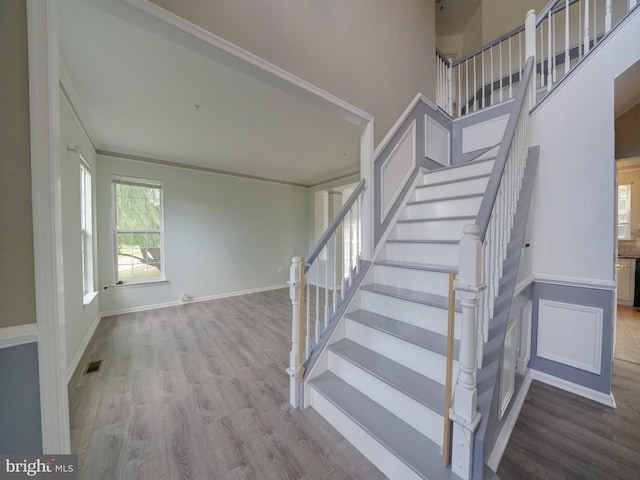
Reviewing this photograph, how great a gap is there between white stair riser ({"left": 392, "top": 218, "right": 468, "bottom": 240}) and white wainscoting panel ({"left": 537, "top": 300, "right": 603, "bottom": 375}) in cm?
102

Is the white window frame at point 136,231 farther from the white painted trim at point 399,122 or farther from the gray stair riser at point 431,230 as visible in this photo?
the gray stair riser at point 431,230

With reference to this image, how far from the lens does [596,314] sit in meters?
1.89

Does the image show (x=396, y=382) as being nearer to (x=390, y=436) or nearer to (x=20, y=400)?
(x=390, y=436)

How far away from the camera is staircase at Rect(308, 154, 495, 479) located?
49.6 inches

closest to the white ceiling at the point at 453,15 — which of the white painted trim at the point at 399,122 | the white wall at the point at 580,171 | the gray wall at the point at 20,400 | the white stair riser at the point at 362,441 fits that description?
the white painted trim at the point at 399,122

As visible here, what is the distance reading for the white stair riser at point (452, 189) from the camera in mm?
2326

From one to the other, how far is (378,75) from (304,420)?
297 centimetres

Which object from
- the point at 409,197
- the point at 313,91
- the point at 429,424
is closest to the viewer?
the point at 429,424

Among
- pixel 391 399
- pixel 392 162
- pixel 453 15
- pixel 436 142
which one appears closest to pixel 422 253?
pixel 392 162

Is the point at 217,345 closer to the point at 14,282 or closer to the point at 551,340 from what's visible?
the point at 14,282

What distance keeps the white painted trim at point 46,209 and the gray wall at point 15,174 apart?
0.02 metres

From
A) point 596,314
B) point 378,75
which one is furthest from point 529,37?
point 596,314

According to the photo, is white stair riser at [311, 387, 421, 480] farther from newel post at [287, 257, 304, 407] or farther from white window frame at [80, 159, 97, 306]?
white window frame at [80, 159, 97, 306]

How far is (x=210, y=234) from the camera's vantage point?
4.70 meters
